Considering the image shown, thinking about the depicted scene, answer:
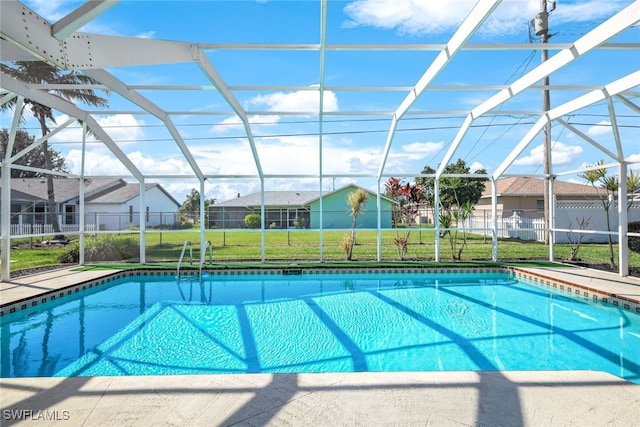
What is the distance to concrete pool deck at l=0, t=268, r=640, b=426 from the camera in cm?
269

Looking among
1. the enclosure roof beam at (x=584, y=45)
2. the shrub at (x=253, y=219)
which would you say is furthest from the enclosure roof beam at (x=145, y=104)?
the shrub at (x=253, y=219)

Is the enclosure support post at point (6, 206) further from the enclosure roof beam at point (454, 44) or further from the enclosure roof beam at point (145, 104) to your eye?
the enclosure roof beam at point (454, 44)

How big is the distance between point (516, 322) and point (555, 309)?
1.21 meters

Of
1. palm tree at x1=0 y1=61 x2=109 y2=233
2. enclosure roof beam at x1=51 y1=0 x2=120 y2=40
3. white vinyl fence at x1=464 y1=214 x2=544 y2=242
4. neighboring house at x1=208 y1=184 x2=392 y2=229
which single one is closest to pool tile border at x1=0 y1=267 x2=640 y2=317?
enclosure roof beam at x1=51 y1=0 x2=120 y2=40

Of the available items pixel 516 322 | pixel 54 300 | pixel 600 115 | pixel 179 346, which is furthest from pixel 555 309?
pixel 600 115

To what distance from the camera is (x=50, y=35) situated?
3.52 metres

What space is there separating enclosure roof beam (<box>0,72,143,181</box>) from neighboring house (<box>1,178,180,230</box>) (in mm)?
11173

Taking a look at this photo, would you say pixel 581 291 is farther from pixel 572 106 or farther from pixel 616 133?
pixel 572 106

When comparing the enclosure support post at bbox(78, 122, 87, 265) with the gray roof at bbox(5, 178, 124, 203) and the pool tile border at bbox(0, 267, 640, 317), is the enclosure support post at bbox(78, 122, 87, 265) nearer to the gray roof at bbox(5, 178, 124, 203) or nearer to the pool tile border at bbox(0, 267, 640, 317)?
the pool tile border at bbox(0, 267, 640, 317)

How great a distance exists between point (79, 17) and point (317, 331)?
14.8 ft

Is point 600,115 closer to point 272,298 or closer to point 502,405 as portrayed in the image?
point 272,298

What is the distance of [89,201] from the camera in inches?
930

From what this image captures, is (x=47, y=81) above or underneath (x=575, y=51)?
above

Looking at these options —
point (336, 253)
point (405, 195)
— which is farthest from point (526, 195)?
point (336, 253)
